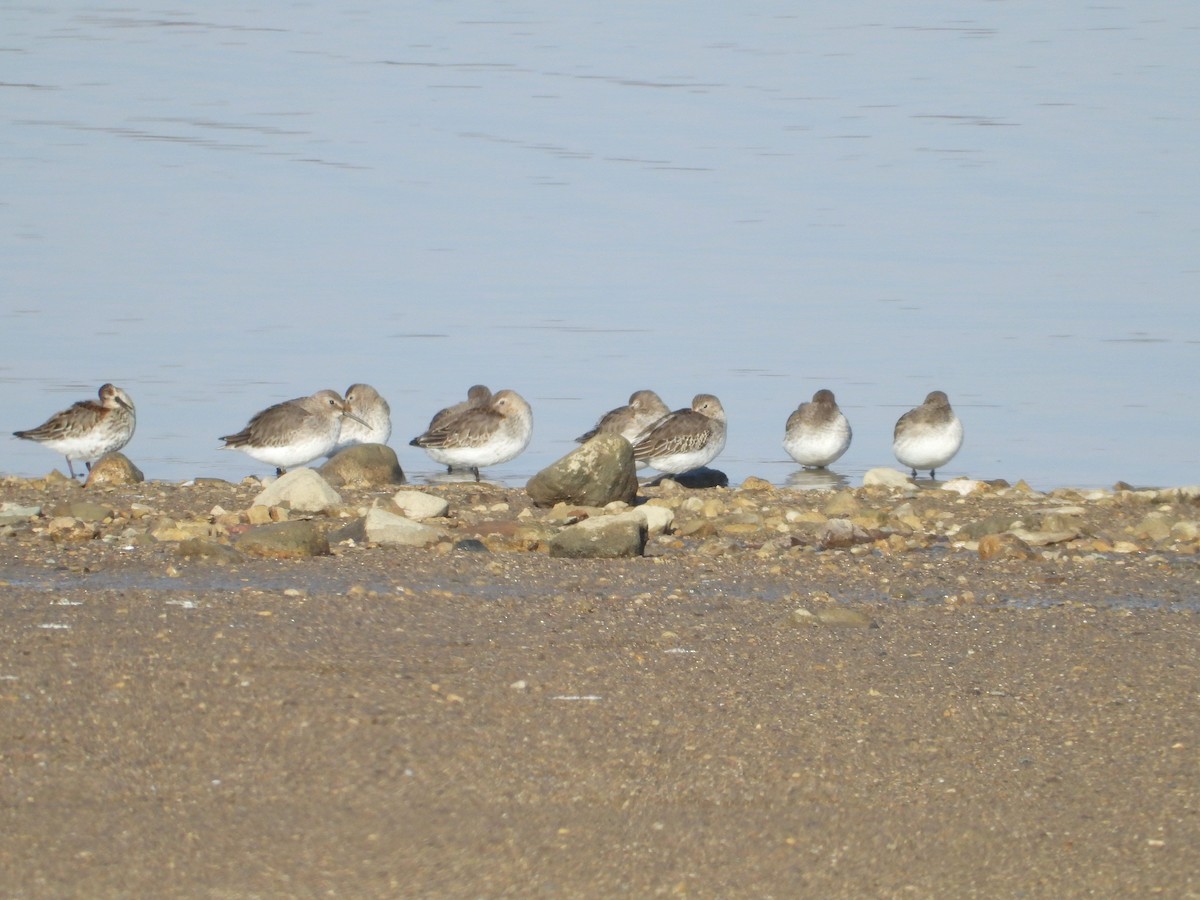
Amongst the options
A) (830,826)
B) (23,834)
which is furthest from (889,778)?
(23,834)

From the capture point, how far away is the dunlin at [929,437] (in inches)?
586

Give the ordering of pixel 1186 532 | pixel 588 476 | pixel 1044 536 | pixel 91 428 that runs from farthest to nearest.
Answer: pixel 91 428, pixel 588 476, pixel 1186 532, pixel 1044 536

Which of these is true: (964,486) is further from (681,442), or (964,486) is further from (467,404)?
(467,404)

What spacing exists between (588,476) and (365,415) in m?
4.91

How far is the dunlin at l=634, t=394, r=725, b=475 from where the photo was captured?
Result: 14.6m

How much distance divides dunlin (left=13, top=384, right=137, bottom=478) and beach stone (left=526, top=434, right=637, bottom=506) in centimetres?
441

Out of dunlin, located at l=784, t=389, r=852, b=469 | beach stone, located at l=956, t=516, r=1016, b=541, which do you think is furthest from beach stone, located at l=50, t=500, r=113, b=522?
dunlin, located at l=784, t=389, r=852, b=469

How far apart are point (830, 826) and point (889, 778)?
1.56 feet

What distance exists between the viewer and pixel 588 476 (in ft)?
38.2

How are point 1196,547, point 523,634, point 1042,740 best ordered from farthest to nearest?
point 1196,547, point 523,634, point 1042,740

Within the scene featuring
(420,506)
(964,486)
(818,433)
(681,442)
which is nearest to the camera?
(420,506)

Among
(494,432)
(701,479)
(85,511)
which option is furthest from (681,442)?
(85,511)

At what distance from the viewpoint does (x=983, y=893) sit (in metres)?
4.51

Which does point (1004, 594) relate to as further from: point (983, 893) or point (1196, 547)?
point (983, 893)
